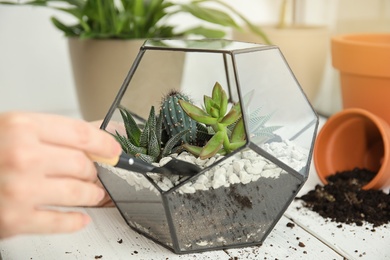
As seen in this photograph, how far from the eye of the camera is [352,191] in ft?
2.08

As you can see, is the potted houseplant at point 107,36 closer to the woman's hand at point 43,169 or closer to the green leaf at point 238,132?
the green leaf at point 238,132

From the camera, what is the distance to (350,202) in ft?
2.01

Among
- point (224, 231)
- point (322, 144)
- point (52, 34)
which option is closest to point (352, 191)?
point (322, 144)

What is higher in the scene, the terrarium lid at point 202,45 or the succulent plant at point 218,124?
the terrarium lid at point 202,45

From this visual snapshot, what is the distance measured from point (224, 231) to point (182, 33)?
499mm

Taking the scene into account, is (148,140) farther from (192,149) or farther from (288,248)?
(288,248)

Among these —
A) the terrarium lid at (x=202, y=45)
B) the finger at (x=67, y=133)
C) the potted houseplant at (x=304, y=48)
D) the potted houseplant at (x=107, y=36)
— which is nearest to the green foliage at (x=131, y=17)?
the potted houseplant at (x=107, y=36)

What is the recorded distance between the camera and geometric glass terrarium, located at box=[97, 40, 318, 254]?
47cm

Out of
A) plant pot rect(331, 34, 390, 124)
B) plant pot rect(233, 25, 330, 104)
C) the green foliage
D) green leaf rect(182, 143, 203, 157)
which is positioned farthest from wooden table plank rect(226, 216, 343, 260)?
plant pot rect(233, 25, 330, 104)

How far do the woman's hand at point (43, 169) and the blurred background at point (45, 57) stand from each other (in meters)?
0.72

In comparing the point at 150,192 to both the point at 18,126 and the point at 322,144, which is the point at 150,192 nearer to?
the point at 18,126

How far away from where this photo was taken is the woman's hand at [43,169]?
353 mm

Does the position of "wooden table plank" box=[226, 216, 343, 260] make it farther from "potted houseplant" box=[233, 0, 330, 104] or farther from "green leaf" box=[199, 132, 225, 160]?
"potted houseplant" box=[233, 0, 330, 104]

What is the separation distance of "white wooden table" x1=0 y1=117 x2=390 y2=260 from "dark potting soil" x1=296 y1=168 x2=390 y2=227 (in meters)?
0.01
